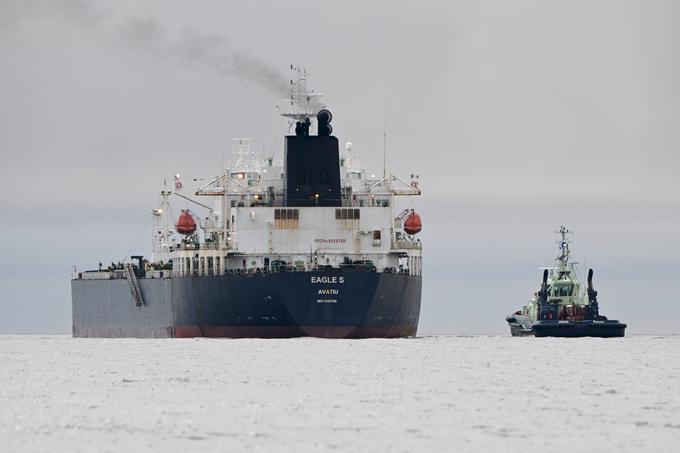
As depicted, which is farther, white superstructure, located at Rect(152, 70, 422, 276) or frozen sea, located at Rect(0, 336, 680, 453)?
white superstructure, located at Rect(152, 70, 422, 276)

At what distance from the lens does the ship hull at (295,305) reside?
315ft

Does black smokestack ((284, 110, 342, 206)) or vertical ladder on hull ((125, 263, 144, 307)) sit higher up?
black smokestack ((284, 110, 342, 206))

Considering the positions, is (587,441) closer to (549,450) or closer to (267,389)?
(549,450)

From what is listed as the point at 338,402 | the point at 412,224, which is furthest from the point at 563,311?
the point at 338,402

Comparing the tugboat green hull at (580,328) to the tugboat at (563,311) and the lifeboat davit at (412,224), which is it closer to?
the tugboat at (563,311)

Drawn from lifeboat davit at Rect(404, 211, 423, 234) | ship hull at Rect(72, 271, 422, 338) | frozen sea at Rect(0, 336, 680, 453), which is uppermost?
lifeboat davit at Rect(404, 211, 423, 234)

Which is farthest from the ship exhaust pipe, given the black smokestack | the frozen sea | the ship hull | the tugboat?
the frozen sea

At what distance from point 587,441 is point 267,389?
17.3 meters

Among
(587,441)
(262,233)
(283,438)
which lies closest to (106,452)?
(283,438)

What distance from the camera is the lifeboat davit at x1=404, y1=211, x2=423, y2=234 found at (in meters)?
106

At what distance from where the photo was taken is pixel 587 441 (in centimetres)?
4238

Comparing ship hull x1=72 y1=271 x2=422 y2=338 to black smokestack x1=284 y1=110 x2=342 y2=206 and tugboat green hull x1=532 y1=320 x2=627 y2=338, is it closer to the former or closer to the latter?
black smokestack x1=284 y1=110 x2=342 y2=206

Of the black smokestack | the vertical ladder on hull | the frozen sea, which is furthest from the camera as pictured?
the vertical ladder on hull

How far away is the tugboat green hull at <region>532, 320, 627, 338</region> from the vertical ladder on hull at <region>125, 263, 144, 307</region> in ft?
91.2
